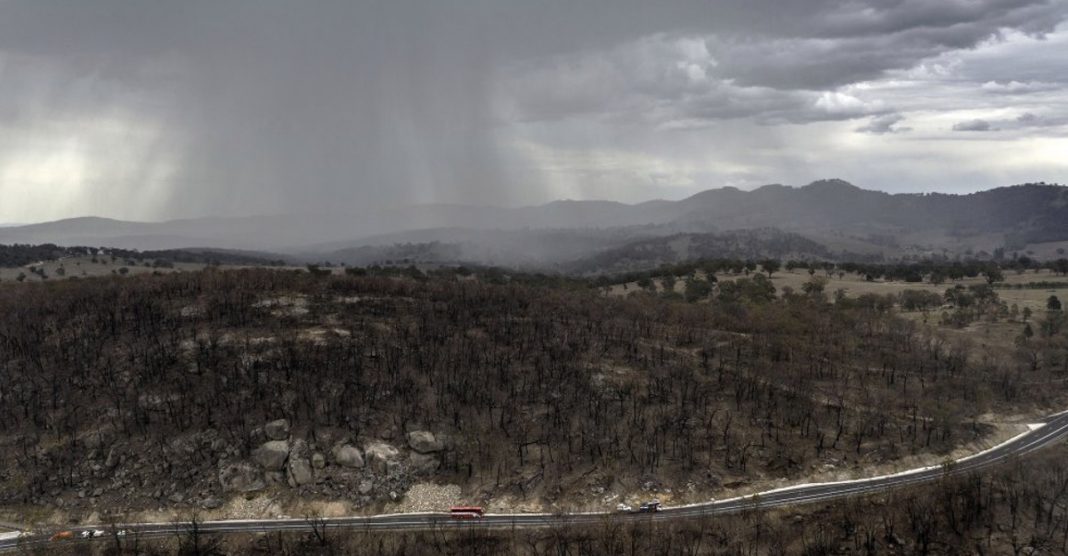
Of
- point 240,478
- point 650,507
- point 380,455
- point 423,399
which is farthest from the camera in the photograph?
point 423,399

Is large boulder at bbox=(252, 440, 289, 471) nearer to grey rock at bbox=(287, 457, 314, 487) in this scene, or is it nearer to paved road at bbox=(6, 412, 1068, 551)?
grey rock at bbox=(287, 457, 314, 487)

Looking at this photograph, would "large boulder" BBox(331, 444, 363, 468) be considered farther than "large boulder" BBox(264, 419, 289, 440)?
No

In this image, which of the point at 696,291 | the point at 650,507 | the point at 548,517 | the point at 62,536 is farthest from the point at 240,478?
the point at 696,291

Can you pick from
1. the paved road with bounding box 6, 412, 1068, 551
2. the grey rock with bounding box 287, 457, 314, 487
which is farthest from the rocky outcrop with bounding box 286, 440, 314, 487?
the paved road with bounding box 6, 412, 1068, 551

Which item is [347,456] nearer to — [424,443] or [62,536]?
[424,443]

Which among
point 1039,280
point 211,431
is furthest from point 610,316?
point 1039,280

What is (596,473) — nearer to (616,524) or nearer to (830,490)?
(616,524)

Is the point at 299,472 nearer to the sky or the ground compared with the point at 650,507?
nearer to the sky
